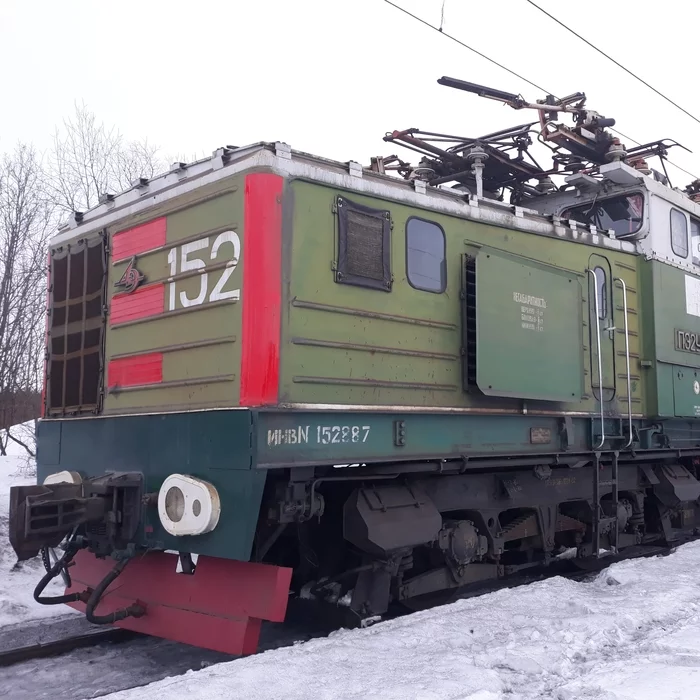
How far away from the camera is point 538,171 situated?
28.6ft

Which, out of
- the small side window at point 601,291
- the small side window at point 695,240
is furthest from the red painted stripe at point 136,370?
the small side window at point 695,240

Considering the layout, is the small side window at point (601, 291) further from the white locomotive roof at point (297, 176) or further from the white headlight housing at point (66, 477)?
the white headlight housing at point (66, 477)

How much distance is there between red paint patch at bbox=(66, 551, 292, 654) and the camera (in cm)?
472

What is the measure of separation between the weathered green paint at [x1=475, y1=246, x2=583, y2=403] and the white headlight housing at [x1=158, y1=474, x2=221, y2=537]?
2.29m

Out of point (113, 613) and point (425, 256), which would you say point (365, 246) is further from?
point (113, 613)

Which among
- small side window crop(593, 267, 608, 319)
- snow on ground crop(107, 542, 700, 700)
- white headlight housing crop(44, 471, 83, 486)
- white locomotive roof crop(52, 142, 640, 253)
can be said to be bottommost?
snow on ground crop(107, 542, 700, 700)

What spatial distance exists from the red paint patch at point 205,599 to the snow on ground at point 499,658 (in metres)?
0.30

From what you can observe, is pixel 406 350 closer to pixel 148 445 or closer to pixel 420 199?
pixel 420 199

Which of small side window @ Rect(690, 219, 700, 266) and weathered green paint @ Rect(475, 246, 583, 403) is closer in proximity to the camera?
weathered green paint @ Rect(475, 246, 583, 403)

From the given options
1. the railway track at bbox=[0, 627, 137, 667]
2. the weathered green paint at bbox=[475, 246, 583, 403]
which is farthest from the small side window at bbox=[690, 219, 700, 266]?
the railway track at bbox=[0, 627, 137, 667]

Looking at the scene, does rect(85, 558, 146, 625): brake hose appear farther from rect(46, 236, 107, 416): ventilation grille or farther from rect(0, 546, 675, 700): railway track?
rect(46, 236, 107, 416): ventilation grille

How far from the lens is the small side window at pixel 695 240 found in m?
9.05

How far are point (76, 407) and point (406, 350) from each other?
2786 millimetres

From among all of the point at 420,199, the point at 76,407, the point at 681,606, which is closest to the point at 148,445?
the point at 76,407
